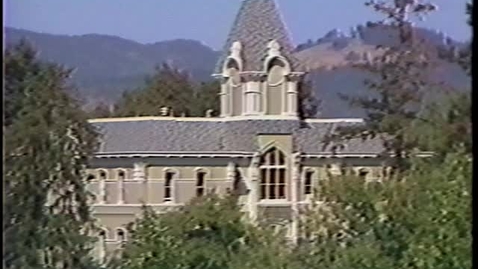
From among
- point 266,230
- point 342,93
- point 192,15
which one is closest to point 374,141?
point 342,93

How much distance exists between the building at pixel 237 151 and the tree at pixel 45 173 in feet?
0.09

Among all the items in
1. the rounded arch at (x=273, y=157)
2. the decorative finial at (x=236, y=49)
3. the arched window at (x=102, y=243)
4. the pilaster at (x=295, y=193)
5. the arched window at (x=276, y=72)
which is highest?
the decorative finial at (x=236, y=49)

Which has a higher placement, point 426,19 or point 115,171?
point 426,19

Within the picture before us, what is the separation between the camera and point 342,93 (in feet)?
3.46

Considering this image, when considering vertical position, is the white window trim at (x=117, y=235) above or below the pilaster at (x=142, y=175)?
below

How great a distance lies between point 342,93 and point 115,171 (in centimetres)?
33

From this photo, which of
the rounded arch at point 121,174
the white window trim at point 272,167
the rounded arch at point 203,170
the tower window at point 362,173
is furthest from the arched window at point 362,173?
the rounded arch at point 121,174

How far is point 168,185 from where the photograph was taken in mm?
1056

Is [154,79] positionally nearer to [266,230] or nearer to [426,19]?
[266,230]

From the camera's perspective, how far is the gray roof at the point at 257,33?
3.36 ft

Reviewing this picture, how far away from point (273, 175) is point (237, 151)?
59 millimetres

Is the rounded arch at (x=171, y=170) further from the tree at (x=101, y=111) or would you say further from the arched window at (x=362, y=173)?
the arched window at (x=362, y=173)

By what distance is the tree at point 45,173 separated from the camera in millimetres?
1021

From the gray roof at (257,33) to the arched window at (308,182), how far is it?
0.15 meters
